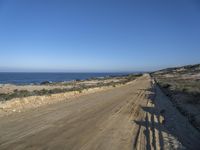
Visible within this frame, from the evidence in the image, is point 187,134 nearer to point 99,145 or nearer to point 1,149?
point 99,145

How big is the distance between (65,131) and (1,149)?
346 centimetres

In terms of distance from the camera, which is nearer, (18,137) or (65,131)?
(18,137)

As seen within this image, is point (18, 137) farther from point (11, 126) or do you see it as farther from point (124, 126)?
point (124, 126)

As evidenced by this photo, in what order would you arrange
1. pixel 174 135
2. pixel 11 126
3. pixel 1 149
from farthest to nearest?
pixel 11 126
pixel 174 135
pixel 1 149

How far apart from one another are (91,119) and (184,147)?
6.56 meters

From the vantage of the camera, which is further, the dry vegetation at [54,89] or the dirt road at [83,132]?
the dry vegetation at [54,89]

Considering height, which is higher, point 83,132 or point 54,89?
point 83,132

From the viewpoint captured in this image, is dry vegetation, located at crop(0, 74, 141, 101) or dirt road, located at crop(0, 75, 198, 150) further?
dry vegetation, located at crop(0, 74, 141, 101)

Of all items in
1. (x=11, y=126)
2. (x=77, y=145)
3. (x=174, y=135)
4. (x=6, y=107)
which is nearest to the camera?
(x=77, y=145)

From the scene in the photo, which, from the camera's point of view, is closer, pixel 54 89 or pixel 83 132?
pixel 83 132

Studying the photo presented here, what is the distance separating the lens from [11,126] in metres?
13.0

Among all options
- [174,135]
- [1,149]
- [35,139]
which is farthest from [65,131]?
[174,135]

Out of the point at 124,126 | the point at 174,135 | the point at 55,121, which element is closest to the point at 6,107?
the point at 55,121

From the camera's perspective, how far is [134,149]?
9578 millimetres
